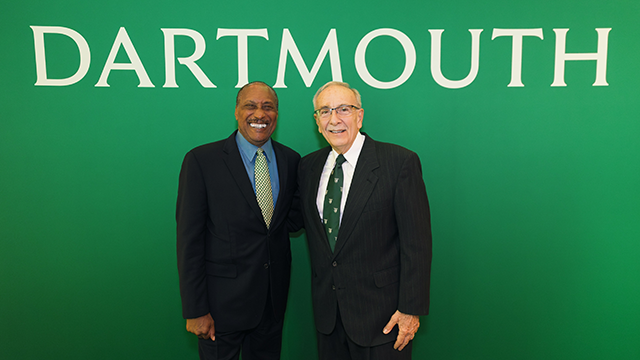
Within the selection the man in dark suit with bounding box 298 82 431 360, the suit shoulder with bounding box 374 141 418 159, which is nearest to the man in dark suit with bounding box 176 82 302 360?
the man in dark suit with bounding box 298 82 431 360

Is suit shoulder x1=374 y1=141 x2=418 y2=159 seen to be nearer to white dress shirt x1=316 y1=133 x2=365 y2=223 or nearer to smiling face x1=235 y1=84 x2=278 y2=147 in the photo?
white dress shirt x1=316 y1=133 x2=365 y2=223

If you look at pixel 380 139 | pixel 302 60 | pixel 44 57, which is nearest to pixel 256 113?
pixel 302 60

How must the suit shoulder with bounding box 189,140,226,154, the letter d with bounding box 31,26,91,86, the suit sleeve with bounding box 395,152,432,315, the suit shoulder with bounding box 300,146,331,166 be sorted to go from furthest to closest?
1. the letter d with bounding box 31,26,91,86
2. the suit shoulder with bounding box 300,146,331,166
3. the suit shoulder with bounding box 189,140,226,154
4. the suit sleeve with bounding box 395,152,432,315

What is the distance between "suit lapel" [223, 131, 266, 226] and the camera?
1.89 meters

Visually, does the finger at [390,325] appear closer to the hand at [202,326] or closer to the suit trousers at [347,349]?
the suit trousers at [347,349]

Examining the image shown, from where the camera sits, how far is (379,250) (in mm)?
1757

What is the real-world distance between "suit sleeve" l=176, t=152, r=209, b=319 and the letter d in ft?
4.05

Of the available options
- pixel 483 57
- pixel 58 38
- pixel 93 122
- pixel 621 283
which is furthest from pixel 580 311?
pixel 58 38

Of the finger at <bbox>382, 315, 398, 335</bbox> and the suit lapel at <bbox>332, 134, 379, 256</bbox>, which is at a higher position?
the suit lapel at <bbox>332, 134, 379, 256</bbox>

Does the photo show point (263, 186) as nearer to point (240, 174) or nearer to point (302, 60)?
point (240, 174)

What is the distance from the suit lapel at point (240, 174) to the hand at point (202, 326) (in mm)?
593

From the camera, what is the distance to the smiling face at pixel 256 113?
1.99m

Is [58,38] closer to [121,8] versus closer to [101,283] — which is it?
[121,8]

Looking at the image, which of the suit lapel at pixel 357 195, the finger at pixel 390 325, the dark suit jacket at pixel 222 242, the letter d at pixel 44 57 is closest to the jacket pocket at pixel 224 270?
the dark suit jacket at pixel 222 242
